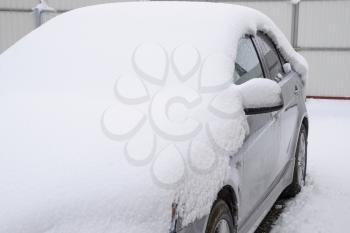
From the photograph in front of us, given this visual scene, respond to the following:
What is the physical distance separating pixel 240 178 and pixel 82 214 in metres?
1.10

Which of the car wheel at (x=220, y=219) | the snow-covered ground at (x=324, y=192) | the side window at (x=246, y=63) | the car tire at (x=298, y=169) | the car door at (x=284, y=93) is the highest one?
the side window at (x=246, y=63)

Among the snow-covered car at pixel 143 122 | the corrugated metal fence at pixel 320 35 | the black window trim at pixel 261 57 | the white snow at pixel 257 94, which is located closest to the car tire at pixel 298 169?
the snow-covered car at pixel 143 122

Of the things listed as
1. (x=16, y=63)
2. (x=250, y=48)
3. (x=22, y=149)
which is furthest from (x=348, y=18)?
(x=22, y=149)

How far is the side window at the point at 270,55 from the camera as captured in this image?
3816 mm

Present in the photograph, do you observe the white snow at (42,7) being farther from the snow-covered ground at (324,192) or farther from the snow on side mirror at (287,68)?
the snow on side mirror at (287,68)

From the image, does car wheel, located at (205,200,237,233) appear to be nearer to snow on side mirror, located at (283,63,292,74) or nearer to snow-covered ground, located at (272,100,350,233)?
snow-covered ground, located at (272,100,350,233)

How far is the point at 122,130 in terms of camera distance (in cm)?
239

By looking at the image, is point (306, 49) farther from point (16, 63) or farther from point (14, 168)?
point (14, 168)

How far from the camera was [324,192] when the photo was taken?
4840 millimetres

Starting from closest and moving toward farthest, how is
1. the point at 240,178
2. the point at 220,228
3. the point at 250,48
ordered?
the point at 220,228
the point at 240,178
the point at 250,48

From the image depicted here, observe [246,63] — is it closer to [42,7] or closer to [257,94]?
[257,94]

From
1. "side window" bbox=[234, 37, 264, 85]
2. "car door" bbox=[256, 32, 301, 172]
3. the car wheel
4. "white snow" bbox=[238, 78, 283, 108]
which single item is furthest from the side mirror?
"car door" bbox=[256, 32, 301, 172]

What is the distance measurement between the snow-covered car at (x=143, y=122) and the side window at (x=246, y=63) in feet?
0.05

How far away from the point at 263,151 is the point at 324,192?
187 cm
